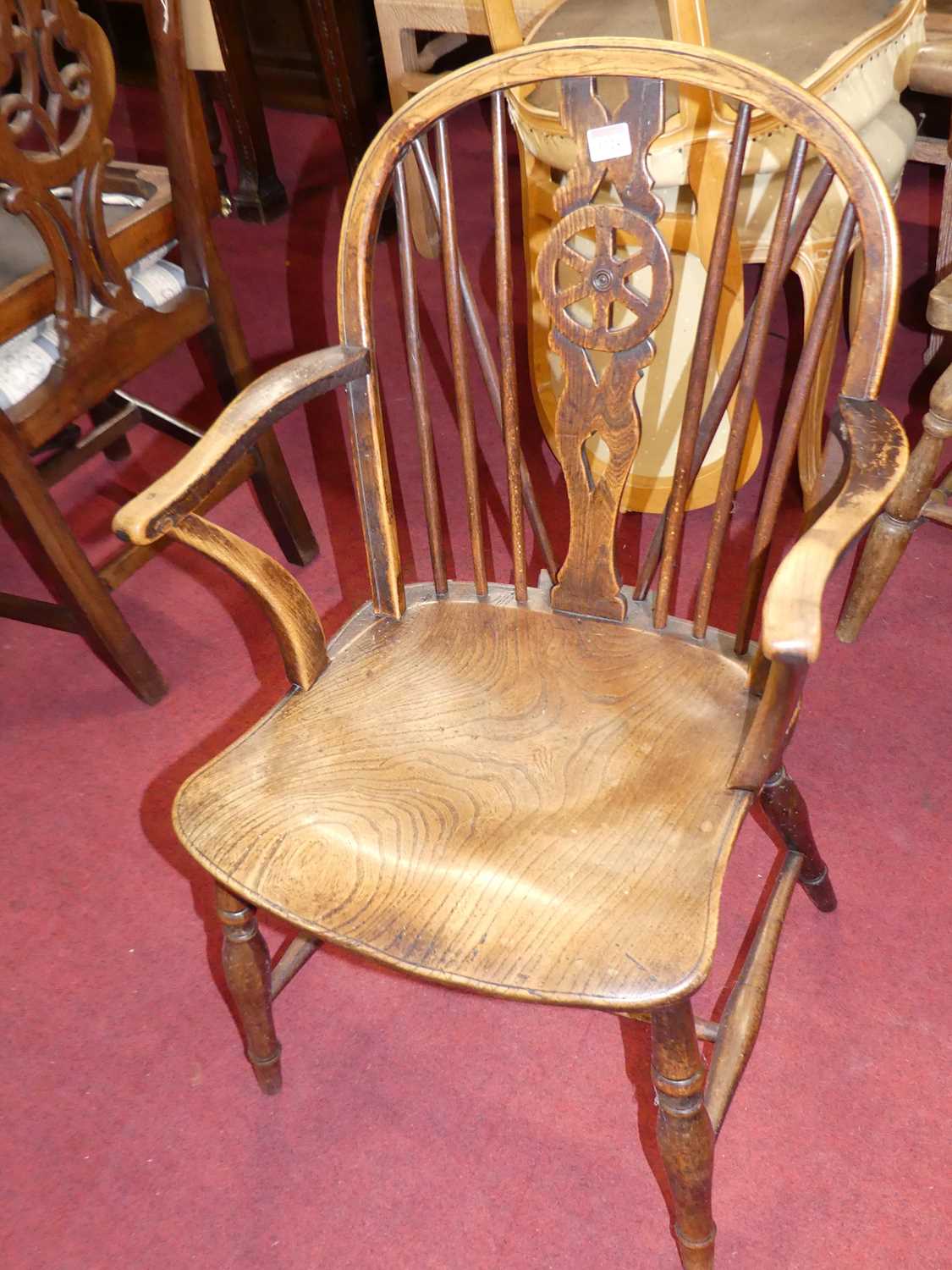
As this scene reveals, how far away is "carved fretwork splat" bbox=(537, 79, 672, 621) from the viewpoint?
982 millimetres

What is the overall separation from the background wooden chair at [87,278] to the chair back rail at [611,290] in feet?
1.85

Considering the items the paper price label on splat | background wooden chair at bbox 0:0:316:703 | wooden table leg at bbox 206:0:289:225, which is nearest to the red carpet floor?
background wooden chair at bbox 0:0:316:703

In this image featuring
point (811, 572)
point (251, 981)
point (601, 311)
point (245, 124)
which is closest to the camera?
point (811, 572)

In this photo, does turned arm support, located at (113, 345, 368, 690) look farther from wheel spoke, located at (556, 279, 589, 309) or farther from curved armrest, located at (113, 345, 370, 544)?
wheel spoke, located at (556, 279, 589, 309)

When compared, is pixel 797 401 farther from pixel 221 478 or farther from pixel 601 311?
pixel 221 478

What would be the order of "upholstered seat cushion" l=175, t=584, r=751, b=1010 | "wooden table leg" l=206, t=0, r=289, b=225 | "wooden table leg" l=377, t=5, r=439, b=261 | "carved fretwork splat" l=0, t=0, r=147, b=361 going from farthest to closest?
"wooden table leg" l=206, t=0, r=289, b=225
"wooden table leg" l=377, t=5, r=439, b=261
"carved fretwork splat" l=0, t=0, r=147, b=361
"upholstered seat cushion" l=175, t=584, r=751, b=1010

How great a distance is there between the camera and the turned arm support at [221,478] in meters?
0.94

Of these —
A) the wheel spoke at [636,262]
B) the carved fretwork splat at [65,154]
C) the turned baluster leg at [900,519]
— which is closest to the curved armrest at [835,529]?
the wheel spoke at [636,262]

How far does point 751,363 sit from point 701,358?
5cm

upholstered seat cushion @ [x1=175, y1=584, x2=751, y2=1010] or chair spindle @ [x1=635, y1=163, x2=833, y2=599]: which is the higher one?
chair spindle @ [x1=635, y1=163, x2=833, y2=599]

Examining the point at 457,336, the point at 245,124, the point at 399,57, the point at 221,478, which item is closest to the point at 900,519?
the point at 457,336

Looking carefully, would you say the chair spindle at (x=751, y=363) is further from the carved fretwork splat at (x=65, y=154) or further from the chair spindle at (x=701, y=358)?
the carved fretwork splat at (x=65, y=154)

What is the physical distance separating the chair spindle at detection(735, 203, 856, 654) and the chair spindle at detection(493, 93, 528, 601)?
25 cm

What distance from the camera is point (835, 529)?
2.74 feet
